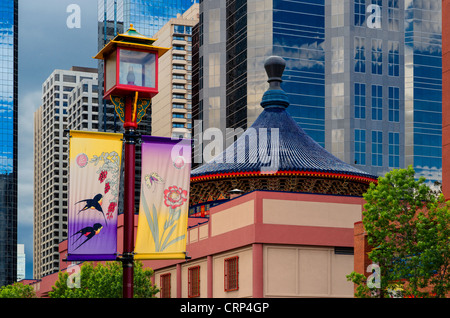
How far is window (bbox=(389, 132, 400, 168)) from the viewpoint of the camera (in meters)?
141

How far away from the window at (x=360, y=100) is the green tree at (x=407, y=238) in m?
104

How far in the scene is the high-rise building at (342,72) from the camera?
138750mm

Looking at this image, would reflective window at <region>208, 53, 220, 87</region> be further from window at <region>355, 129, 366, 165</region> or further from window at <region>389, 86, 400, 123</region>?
window at <region>389, 86, 400, 123</region>

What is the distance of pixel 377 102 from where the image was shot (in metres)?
143

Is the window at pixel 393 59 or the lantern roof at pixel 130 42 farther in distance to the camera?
the window at pixel 393 59

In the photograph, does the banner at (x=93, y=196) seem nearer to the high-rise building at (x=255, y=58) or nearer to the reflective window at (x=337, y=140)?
the high-rise building at (x=255, y=58)

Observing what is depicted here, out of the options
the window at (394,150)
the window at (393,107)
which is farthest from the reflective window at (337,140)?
the window at (393,107)

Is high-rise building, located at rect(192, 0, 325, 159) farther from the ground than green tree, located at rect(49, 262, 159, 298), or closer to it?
farther from the ground

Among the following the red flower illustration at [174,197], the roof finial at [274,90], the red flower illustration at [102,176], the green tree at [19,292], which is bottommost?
the green tree at [19,292]

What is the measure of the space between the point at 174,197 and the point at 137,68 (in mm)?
3654

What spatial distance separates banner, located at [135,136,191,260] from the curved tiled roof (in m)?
33.4

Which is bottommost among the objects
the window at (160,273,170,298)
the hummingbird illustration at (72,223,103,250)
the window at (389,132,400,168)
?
the window at (160,273,170,298)

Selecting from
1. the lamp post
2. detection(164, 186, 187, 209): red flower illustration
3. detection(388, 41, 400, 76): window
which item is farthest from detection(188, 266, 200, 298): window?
detection(388, 41, 400, 76): window
